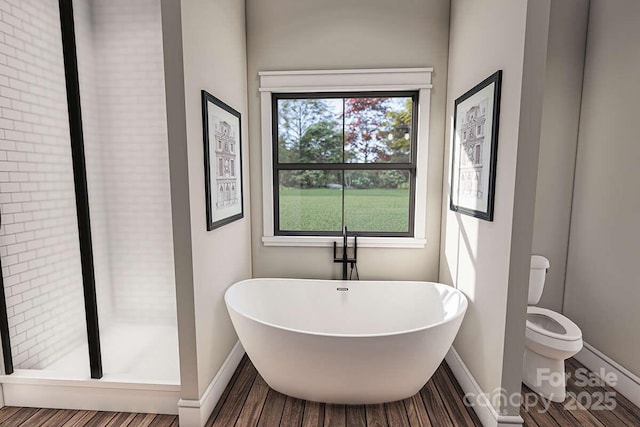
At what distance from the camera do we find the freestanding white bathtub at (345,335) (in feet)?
5.32

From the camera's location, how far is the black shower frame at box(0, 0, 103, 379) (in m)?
1.67

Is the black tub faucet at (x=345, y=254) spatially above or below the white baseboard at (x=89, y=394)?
above

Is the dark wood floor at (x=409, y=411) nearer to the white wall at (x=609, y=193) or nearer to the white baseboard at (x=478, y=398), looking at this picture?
the white baseboard at (x=478, y=398)

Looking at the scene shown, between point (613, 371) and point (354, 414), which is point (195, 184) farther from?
point (613, 371)

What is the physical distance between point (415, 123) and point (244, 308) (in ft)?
6.43

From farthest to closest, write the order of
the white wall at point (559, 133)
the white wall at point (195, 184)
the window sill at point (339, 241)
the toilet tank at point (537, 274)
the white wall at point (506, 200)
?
the window sill at point (339, 241), the white wall at point (559, 133), the toilet tank at point (537, 274), the white wall at point (195, 184), the white wall at point (506, 200)

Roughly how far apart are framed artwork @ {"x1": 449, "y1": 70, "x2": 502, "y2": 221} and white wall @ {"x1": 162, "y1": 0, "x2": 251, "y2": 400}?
1.59 meters

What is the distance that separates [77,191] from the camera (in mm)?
1749

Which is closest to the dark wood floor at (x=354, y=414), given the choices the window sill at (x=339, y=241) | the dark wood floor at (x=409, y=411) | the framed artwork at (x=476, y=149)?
the dark wood floor at (x=409, y=411)

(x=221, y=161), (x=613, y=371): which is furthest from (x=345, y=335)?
(x=613, y=371)

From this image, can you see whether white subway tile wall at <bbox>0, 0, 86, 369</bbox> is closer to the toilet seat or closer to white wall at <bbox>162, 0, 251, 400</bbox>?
white wall at <bbox>162, 0, 251, 400</bbox>

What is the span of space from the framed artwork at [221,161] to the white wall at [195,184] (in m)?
0.05

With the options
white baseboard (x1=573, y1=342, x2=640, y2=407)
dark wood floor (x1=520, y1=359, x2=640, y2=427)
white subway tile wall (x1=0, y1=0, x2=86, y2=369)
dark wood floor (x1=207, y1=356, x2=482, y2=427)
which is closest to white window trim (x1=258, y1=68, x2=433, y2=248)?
dark wood floor (x1=207, y1=356, x2=482, y2=427)

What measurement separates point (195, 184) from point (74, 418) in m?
1.53
